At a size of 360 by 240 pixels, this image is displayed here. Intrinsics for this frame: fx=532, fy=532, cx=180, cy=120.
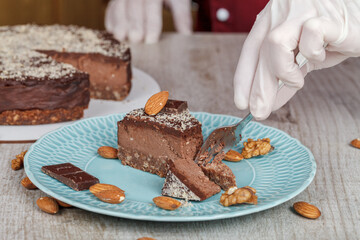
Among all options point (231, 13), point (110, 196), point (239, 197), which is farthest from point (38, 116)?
point (231, 13)

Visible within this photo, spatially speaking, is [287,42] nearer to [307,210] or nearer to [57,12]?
[307,210]

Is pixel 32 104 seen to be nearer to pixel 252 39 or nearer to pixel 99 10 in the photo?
pixel 252 39

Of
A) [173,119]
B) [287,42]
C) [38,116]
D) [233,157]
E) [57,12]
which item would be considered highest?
[287,42]

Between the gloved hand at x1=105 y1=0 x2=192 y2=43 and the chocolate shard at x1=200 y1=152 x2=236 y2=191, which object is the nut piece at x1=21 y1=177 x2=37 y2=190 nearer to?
the chocolate shard at x1=200 y1=152 x2=236 y2=191

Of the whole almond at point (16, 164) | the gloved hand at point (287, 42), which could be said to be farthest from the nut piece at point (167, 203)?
the whole almond at point (16, 164)

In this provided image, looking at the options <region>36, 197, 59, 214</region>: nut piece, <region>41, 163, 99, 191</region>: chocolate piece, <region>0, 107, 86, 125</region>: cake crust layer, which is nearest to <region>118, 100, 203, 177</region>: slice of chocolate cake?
<region>41, 163, 99, 191</region>: chocolate piece

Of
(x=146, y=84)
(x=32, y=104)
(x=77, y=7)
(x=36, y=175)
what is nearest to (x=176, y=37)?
(x=146, y=84)
